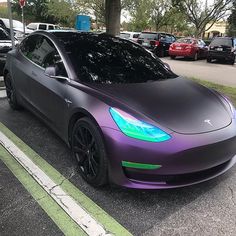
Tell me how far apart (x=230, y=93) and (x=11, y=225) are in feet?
20.0

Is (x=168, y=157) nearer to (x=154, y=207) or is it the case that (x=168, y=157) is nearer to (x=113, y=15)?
(x=154, y=207)

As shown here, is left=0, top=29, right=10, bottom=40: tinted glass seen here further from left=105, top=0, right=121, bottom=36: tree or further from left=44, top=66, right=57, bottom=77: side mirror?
left=44, top=66, right=57, bottom=77: side mirror

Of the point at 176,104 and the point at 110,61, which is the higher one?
the point at 110,61

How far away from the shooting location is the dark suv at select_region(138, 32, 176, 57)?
65.9 ft

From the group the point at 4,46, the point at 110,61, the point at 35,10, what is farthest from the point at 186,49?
the point at 35,10

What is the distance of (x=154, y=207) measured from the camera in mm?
→ 3156

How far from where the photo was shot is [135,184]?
10.1ft

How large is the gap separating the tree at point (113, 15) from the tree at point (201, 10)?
27.6 meters

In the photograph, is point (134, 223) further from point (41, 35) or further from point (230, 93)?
point (230, 93)

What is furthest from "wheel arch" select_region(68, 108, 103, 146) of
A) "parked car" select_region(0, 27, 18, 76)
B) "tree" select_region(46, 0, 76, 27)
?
"tree" select_region(46, 0, 76, 27)

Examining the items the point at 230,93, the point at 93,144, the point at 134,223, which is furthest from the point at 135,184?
the point at 230,93

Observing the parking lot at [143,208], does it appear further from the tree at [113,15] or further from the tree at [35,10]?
the tree at [35,10]

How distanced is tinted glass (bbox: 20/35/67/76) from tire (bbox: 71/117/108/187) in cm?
81

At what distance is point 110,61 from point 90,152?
131 cm
